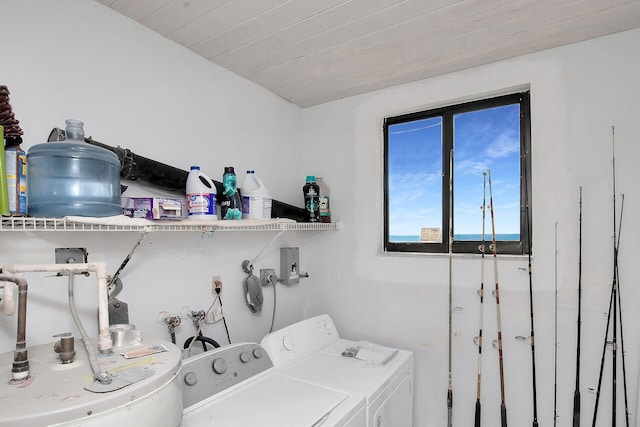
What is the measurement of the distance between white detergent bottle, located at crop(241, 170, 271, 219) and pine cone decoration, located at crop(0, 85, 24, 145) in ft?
3.06

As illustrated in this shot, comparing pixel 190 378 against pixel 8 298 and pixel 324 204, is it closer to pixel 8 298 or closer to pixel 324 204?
Result: pixel 8 298

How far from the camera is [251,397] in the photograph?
1.47 metres

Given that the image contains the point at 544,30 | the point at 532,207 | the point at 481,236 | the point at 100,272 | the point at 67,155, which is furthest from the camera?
the point at 481,236

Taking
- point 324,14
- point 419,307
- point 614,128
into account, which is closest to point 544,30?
point 614,128

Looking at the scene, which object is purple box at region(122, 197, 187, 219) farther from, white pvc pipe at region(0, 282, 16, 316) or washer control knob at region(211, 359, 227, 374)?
washer control knob at region(211, 359, 227, 374)

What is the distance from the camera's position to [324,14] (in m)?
1.49

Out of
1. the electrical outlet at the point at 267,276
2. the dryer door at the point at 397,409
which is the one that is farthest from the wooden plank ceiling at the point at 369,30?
the dryer door at the point at 397,409

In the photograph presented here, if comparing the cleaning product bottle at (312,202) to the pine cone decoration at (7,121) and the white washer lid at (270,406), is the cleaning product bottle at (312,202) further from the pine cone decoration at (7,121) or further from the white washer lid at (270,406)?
the pine cone decoration at (7,121)

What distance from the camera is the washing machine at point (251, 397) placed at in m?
1.30

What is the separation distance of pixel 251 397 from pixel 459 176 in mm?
1659

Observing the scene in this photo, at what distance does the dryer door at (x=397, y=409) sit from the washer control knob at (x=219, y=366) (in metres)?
0.67

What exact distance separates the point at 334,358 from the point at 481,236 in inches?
42.4

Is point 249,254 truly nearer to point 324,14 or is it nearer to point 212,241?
point 212,241

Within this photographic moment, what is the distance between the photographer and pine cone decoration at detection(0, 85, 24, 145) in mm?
1057
